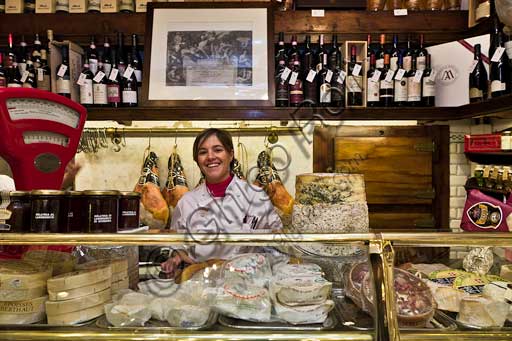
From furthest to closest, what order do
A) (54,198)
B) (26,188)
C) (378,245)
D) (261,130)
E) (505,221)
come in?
(261,130) → (505,221) → (26,188) → (54,198) → (378,245)

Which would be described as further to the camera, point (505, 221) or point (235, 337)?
Result: point (505, 221)

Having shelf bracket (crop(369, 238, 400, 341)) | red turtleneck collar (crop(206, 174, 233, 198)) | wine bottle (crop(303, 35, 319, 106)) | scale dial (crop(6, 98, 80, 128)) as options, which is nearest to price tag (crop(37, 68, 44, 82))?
red turtleneck collar (crop(206, 174, 233, 198))

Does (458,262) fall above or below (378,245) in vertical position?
below

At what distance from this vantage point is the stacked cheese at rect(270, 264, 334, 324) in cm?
93

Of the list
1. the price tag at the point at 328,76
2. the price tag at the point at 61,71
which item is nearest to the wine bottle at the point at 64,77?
the price tag at the point at 61,71

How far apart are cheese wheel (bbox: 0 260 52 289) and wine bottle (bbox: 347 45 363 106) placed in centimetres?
237

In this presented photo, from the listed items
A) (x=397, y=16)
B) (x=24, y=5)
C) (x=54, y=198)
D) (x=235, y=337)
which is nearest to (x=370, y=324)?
(x=235, y=337)

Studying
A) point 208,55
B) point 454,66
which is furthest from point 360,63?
point 208,55

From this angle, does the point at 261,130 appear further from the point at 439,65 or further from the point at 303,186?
the point at 303,186

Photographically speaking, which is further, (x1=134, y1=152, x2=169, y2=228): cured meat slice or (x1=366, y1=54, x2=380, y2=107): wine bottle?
(x1=366, y1=54, x2=380, y2=107): wine bottle

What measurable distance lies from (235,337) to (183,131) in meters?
2.61

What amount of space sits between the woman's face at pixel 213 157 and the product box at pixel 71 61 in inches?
43.2

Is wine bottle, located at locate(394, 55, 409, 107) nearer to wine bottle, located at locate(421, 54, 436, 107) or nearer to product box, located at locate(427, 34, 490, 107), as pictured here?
wine bottle, located at locate(421, 54, 436, 107)

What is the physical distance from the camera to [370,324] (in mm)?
936
